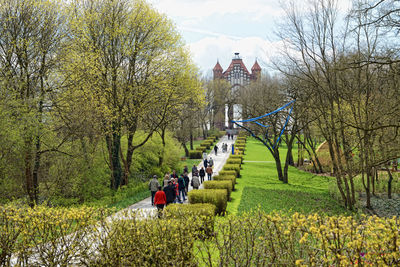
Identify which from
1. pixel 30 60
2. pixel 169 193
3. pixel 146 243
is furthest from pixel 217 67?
pixel 146 243

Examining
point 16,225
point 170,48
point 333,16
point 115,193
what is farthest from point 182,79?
point 16,225

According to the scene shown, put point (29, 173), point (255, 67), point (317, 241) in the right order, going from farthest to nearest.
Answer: point (255, 67) → point (29, 173) → point (317, 241)

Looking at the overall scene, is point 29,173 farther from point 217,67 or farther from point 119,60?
point 217,67

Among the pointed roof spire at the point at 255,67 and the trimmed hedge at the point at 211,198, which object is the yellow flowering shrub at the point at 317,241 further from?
the pointed roof spire at the point at 255,67

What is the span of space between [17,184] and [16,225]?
6672mm

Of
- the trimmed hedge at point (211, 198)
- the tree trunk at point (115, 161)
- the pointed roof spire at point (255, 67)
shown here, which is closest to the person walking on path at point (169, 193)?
the trimmed hedge at point (211, 198)

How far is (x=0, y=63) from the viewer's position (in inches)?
529

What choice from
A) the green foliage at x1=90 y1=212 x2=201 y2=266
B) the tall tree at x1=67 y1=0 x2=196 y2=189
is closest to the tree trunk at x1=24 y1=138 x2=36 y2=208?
the tall tree at x1=67 y1=0 x2=196 y2=189

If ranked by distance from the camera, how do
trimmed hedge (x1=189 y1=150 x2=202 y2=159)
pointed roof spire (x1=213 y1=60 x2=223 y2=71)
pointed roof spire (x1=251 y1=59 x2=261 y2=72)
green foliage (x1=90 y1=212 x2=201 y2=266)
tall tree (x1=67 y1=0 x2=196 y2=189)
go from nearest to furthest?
green foliage (x1=90 y1=212 x2=201 y2=266) → tall tree (x1=67 y1=0 x2=196 y2=189) → trimmed hedge (x1=189 y1=150 x2=202 y2=159) → pointed roof spire (x1=213 y1=60 x2=223 y2=71) → pointed roof spire (x1=251 y1=59 x2=261 y2=72)

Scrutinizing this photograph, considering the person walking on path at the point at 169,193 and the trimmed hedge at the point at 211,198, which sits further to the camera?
the person walking on path at the point at 169,193

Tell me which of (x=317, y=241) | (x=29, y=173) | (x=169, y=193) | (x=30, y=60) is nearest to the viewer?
(x=317, y=241)

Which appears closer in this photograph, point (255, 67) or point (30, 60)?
point (30, 60)

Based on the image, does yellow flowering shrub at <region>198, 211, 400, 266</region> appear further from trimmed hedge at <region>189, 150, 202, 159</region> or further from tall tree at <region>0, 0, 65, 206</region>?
trimmed hedge at <region>189, 150, 202, 159</region>

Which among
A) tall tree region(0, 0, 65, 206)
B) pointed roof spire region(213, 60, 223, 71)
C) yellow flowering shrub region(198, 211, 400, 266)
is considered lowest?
yellow flowering shrub region(198, 211, 400, 266)
